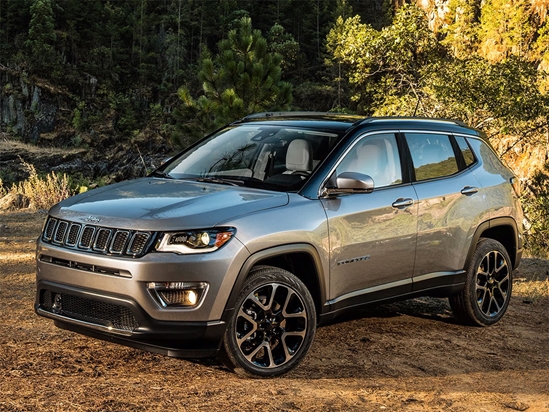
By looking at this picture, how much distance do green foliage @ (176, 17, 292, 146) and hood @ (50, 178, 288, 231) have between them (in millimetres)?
16825

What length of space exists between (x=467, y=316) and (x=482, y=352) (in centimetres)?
74

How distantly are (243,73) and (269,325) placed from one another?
59.0ft

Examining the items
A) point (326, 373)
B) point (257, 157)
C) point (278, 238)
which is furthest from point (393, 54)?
point (278, 238)

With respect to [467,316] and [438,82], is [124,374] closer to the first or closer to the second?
[467,316]

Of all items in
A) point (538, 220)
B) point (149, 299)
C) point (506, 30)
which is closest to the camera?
point (149, 299)

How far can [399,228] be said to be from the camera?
5.94m

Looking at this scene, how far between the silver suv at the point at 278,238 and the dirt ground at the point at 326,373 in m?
0.27

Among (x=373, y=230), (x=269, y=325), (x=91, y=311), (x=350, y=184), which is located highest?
(x=350, y=184)

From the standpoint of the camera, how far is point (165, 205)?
4.93 metres

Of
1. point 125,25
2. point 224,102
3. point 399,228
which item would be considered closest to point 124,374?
point 399,228

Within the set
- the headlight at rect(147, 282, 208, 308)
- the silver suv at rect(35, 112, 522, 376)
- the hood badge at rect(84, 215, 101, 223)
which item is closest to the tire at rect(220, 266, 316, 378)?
the silver suv at rect(35, 112, 522, 376)


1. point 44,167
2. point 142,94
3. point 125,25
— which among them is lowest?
point 44,167

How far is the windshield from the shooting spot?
18.8 feet

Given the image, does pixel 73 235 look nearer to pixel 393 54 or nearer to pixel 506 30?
pixel 393 54
